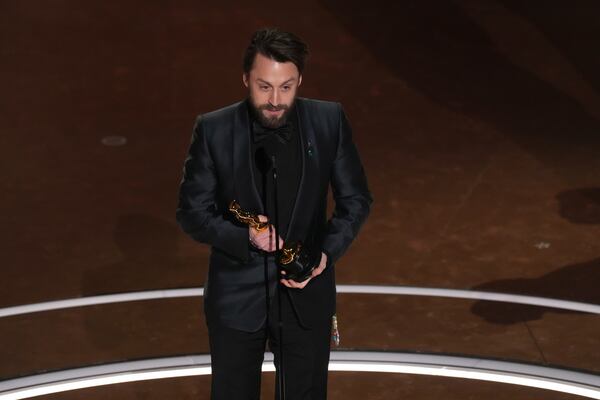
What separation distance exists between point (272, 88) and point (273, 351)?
85 centimetres

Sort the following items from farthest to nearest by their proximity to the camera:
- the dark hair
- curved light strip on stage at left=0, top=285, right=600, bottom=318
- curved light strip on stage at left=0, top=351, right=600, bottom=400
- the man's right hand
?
1. curved light strip on stage at left=0, top=285, right=600, bottom=318
2. curved light strip on stage at left=0, top=351, right=600, bottom=400
3. the man's right hand
4. the dark hair

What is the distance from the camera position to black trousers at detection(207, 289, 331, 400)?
3443 mm

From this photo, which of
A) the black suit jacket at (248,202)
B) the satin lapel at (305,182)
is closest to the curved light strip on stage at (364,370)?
the black suit jacket at (248,202)

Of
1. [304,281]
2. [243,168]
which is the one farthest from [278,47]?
[304,281]

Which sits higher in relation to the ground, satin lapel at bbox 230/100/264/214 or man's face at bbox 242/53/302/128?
man's face at bbox 242/53/302/128

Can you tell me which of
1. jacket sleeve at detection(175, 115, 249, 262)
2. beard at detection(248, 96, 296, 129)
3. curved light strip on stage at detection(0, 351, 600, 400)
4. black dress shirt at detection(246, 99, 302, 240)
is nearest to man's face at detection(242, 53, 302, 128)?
beard at detection(248, 96, 296, 129)

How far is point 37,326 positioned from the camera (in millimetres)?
5680

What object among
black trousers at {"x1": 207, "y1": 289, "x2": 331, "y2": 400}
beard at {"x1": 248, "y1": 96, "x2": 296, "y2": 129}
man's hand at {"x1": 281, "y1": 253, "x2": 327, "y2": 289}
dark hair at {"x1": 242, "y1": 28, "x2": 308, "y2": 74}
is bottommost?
black trousers at {"x1": 207, "y1": 289, "x2": 331, "y2": 400}

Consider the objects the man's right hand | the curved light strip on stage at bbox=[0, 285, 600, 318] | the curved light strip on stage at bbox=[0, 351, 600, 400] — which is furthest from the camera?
the curved light strip on stage at bbox=[0, 285, 600, 318]

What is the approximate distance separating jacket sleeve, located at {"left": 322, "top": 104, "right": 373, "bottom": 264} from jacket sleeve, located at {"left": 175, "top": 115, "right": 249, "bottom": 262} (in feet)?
0.93

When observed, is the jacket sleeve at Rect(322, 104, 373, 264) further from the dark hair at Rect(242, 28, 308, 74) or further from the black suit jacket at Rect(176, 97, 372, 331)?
the dark hair at Rect(242, 28, 308, 74)

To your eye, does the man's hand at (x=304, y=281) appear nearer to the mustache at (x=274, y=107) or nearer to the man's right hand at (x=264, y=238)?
the man's right hand at (x=264, y=238)

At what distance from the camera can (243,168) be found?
3.38m

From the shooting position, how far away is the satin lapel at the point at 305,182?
3.39 meters
